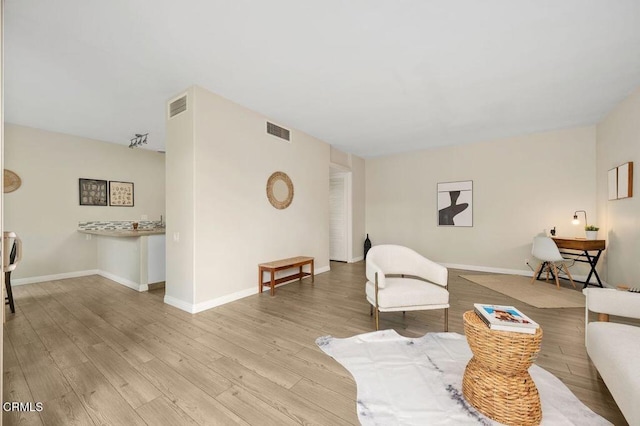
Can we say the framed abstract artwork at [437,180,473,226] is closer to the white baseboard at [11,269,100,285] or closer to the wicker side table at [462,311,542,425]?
the wicker side table at [462,311,542,425]

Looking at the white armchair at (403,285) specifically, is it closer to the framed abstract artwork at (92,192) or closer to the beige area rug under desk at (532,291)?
the beige area rug under desk at (532,291)

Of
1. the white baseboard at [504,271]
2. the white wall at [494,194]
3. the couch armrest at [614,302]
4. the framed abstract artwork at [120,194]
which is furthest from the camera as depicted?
the framed abstract artwork at [120,194]

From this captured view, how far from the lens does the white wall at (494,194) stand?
4.53 meters

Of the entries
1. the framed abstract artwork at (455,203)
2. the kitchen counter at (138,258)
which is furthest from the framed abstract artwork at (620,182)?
the kitchen counter at (138,258)

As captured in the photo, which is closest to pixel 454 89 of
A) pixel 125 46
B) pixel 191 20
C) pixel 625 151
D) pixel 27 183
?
pixel 625 151

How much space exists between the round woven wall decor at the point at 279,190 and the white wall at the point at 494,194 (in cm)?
305

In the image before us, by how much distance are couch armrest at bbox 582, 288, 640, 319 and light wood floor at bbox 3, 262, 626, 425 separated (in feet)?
1.47

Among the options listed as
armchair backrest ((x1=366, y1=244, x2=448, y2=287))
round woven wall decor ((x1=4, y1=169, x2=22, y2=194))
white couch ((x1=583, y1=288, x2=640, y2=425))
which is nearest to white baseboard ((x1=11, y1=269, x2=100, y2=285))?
round woven wall decor ((x1=4, y1=169, x2=22, y2=194))

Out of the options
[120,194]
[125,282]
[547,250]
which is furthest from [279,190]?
[547,250]

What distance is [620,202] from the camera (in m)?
3.56

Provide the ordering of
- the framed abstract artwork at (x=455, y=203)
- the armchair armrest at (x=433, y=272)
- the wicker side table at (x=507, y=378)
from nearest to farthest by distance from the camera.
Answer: the wicker side table at (x=507, y=378) → the armchair armrest at (x=433, y=272) → the framed abstract artwork at (x=455, y=203)

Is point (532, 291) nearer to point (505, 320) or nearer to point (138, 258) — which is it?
point (505, 320)

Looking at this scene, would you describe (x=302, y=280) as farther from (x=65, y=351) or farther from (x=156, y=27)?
(x=156, y=27)

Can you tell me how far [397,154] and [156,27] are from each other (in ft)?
17.6
